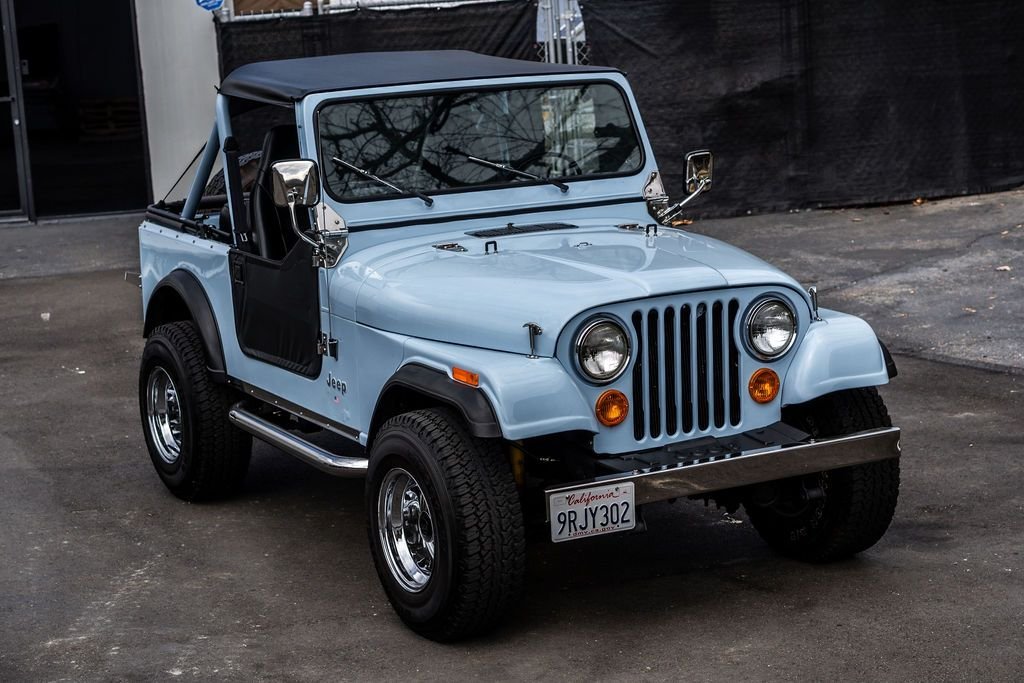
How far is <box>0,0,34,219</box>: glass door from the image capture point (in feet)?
52.7

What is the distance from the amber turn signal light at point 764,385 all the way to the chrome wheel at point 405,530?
125cm

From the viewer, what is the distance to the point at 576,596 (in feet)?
18.7

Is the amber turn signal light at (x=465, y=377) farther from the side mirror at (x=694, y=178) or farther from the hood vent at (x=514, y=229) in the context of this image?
the side mirror at (x=694, y=178)

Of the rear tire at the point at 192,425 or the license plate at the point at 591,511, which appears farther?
the rear tire at the point at 192,425

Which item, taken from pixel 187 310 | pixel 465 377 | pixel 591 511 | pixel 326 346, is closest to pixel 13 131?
pixel 187 310

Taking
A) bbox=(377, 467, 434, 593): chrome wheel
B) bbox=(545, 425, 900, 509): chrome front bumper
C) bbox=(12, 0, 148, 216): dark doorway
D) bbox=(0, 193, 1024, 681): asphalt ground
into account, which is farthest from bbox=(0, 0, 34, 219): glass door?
bbox=(545, 425, 900, 509): chrome front bumper

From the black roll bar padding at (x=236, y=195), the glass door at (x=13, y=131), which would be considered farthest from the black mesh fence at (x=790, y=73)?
the black roll bar padding at (x=236, y=195)

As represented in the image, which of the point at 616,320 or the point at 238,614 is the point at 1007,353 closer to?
the point at 616,320

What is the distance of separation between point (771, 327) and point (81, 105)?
1434 cm

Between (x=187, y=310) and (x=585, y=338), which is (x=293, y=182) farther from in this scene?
(x=187, y=310)

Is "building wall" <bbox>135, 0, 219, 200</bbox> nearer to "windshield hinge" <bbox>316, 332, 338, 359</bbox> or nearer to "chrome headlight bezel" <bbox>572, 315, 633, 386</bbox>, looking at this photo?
"windshield hinge" <bbox>316, 332, 338, 359</bbox>

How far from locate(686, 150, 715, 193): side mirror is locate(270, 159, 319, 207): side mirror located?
69.7 inches

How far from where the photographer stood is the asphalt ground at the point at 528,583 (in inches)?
200

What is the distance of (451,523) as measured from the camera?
16.4ft
